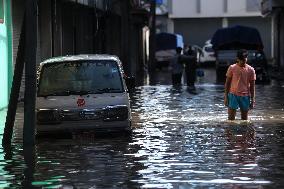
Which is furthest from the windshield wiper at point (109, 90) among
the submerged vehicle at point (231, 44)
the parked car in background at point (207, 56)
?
the parked car in background at point (207, 56)

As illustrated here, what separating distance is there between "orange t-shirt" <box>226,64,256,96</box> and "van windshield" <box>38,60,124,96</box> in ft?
10.4

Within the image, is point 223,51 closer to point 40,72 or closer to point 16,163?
point 40,72

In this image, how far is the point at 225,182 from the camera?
10.1 metres

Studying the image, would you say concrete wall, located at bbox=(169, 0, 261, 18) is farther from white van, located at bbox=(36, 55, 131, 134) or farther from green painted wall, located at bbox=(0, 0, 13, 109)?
white van, located at bbox=(36, 55, 131, 134)

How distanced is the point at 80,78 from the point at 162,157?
3.32 metres

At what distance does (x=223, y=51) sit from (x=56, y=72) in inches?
1107

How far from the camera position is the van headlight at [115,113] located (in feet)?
47.1

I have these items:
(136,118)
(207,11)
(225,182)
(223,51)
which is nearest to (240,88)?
(136,118)

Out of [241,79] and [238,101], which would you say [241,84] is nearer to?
[241,79]

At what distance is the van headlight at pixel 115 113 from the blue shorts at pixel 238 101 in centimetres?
361

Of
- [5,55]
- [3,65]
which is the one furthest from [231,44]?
[3,65]

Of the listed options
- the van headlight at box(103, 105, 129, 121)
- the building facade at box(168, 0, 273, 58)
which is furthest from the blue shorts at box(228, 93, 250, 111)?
the building facade at box(168, 0, 273, 58)

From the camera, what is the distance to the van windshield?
1490cm

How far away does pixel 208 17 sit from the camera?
75.6 meters
